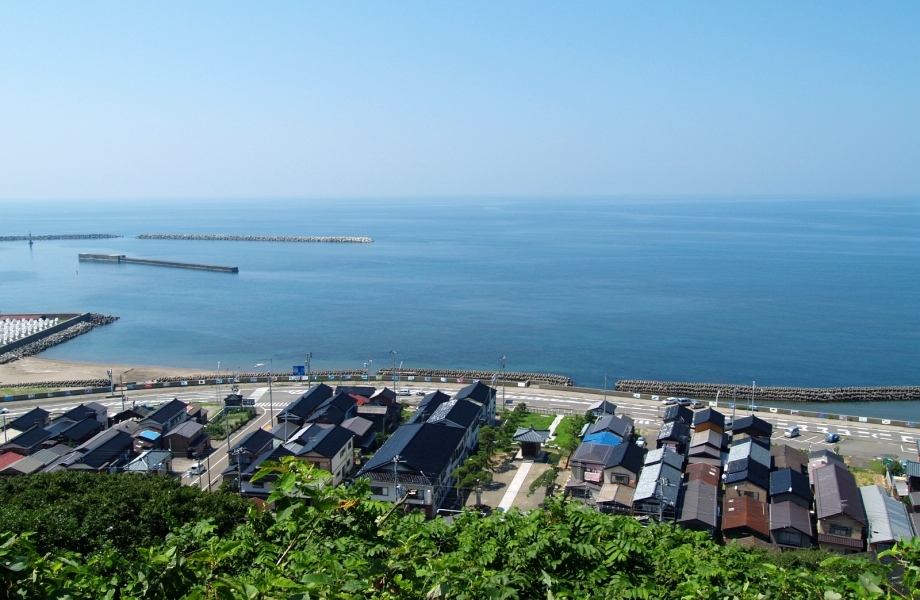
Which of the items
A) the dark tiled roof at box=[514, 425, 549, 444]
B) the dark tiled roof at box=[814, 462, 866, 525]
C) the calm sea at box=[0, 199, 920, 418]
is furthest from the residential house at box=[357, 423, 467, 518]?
the calm sea at box=[0, 199, 920, 418]

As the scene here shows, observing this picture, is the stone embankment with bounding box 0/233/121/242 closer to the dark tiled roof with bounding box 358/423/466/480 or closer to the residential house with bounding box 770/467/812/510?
the dark tiled roof with bounding box 358/423/466/480

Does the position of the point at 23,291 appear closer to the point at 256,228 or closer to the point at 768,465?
the point at 768,465

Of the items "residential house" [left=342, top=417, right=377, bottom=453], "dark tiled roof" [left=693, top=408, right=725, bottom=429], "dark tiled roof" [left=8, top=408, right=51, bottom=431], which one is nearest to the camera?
"residential house" [left=342, top=417, right=377, bottom=453]

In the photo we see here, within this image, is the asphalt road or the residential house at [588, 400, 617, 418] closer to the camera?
the asphalt road

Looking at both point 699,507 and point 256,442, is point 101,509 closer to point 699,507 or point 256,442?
point 256,442

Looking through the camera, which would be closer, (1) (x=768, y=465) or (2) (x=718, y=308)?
(1) (x=768, y=465)

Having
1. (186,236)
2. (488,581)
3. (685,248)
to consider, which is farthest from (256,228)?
(488,581)

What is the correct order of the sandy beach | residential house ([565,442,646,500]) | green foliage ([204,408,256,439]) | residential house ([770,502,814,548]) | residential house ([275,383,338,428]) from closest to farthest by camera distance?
residential house ([770,502,814,548]) < residential house ([565,442,646,500]) < residential house ([275,383,338,428]) < green foliage ([204,408,256,439]) < the sandy beach

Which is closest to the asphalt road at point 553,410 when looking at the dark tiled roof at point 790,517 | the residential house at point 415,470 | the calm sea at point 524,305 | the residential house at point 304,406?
the residential house at point 304,406
